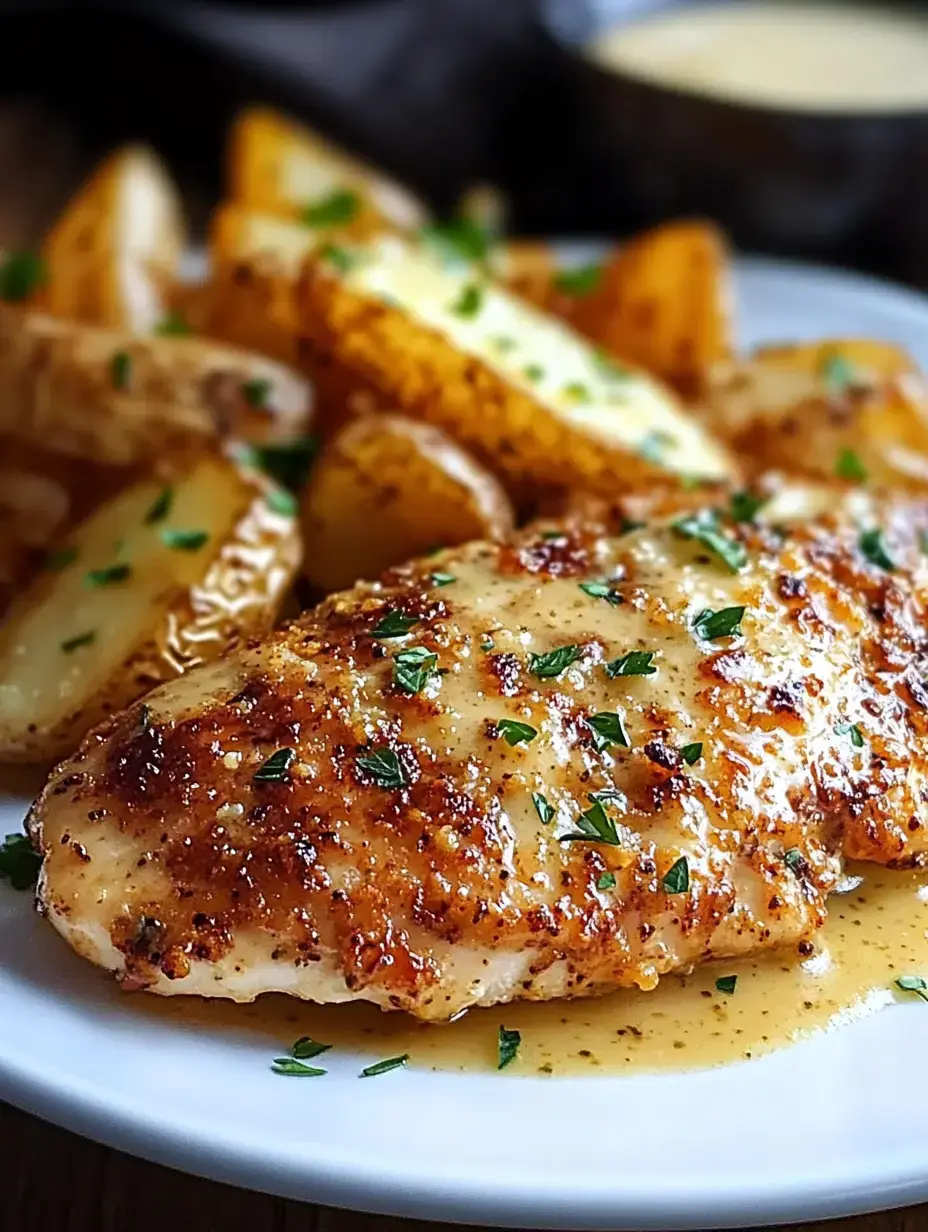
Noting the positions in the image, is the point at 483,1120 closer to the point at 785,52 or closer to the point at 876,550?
the point at 876,550

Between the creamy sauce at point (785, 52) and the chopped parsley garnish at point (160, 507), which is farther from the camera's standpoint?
the creamy sauce at point (785, 52)

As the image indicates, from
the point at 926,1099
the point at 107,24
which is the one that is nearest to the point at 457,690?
the point at 926,1099

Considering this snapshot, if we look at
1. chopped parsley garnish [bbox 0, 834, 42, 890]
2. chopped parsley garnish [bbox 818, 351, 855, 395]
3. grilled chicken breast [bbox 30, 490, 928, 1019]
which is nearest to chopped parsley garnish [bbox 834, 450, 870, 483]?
chopped parsley garnish [bbox 818, 351, 855, 395]

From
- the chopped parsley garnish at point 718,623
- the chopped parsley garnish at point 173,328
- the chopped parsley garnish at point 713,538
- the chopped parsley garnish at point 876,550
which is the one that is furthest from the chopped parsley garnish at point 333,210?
the chopped parsley garnish at point 718,623

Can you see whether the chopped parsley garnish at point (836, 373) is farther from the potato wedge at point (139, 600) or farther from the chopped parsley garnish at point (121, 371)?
the chopped parsley garnish at point (121, 371)

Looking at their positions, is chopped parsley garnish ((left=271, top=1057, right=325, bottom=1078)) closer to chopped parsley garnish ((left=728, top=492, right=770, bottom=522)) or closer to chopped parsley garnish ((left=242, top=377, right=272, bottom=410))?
chopped parsley garnish ((left=728, top=492, right=770, bottom=522))
